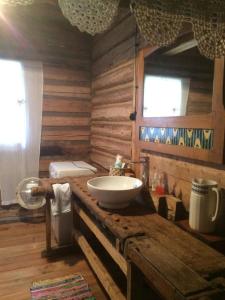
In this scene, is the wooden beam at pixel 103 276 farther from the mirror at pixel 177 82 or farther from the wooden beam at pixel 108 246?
the mirror at pixel 177 82

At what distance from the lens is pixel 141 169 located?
7.03 ft

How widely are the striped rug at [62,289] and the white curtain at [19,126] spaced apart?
155cm

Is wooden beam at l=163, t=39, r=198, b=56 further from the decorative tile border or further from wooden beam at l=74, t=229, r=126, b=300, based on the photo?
wooden beam at l=74, t=229, r=126, b=300

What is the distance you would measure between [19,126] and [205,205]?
8.78 feet

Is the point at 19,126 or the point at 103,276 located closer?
the point at 103,276

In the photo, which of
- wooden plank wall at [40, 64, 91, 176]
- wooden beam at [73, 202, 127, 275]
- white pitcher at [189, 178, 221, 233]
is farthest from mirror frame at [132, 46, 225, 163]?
wooden plank wall at [40, 64, 91, 176]

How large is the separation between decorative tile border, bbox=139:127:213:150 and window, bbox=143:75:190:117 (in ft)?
0.38

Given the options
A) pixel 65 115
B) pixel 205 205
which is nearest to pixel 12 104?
pixel 65 115

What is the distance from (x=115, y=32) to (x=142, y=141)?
4.45ft

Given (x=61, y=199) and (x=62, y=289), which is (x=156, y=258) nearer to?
(x=62, y=289)

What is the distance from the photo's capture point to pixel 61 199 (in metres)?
2.46

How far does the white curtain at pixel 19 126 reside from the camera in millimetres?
3197

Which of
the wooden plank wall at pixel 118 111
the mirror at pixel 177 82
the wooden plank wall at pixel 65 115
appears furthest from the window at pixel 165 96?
the wooden plank wall at pixel 65 115

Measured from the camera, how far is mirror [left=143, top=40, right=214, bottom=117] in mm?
1418
